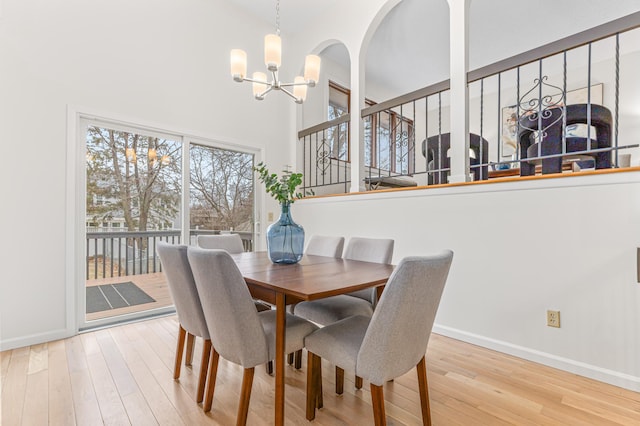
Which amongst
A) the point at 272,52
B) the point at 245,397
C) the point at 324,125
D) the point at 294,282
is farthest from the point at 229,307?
the point at 324,125

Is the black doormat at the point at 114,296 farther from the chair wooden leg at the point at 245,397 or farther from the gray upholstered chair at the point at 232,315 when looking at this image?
the chair wooden leg at the point at 245,397

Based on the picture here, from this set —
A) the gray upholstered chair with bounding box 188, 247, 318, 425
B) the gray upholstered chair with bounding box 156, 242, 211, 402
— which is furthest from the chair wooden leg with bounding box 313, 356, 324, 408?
the gray upholstered chair with bounding box 156, 242, 211, 402

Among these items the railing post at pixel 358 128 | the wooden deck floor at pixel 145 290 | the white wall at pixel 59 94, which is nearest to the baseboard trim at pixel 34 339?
the white wall at pixel 59 94

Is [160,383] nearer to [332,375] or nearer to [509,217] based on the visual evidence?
[332,375]

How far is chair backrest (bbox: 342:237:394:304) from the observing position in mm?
2152

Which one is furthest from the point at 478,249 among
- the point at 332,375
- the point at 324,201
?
the point at 324,201

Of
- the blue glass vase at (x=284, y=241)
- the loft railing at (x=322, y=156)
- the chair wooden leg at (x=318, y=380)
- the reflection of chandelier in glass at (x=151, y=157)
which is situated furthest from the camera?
the loft railing at (x=322, y=156)

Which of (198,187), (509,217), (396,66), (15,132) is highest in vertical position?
(396,66)

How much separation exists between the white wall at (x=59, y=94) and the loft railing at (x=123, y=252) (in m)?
0.35

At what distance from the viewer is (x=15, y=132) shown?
233 cm

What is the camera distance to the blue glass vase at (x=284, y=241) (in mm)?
2020

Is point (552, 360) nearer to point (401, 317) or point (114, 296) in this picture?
point (401, 317)

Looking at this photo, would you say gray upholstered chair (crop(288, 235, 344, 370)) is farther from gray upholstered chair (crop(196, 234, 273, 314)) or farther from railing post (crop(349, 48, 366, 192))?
railing post (crop(349, 48, 366, 192))

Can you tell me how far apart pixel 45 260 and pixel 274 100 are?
9.75 ft
